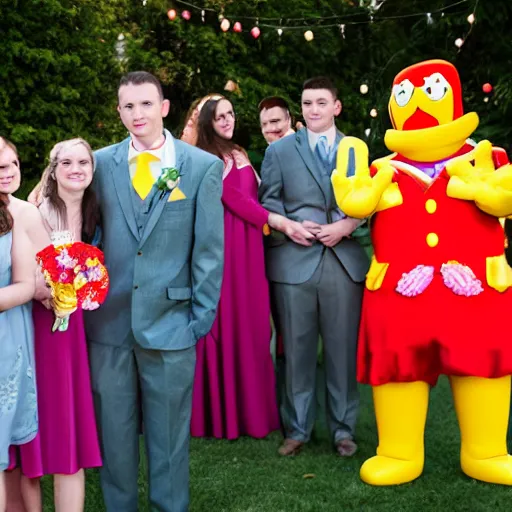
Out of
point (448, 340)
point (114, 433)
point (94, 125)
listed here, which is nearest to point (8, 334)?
point (114, 433)

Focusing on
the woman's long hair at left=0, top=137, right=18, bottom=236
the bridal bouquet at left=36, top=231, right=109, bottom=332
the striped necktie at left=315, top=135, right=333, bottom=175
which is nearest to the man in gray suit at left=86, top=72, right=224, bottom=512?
the bridal bouquet at left=36, top=231, right=109, bottom=332

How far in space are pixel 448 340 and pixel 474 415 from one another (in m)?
0.40

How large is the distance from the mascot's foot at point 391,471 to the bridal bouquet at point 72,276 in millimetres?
1682

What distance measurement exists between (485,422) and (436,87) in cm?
153

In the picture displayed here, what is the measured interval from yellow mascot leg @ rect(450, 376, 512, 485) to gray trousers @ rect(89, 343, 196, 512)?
4.37 ft

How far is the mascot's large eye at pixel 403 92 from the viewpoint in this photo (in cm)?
373

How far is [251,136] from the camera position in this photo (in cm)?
1045

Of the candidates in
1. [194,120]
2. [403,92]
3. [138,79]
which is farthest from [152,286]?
[194,120]

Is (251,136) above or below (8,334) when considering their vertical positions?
above

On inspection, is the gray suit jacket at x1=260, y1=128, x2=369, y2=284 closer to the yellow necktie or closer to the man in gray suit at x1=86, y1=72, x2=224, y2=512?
the man in gray suit at x1=86, y1=72, x2=224, y2=512

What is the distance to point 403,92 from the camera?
3766 millimetres

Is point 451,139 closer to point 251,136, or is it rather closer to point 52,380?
point 52,380

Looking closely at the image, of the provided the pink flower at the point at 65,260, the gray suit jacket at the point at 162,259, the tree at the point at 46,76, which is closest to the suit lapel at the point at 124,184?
the gray suit jacket at the point at 162,259

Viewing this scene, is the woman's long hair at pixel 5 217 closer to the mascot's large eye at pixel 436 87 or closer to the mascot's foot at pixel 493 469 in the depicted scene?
the mascot's large eye at pixel 436 87
